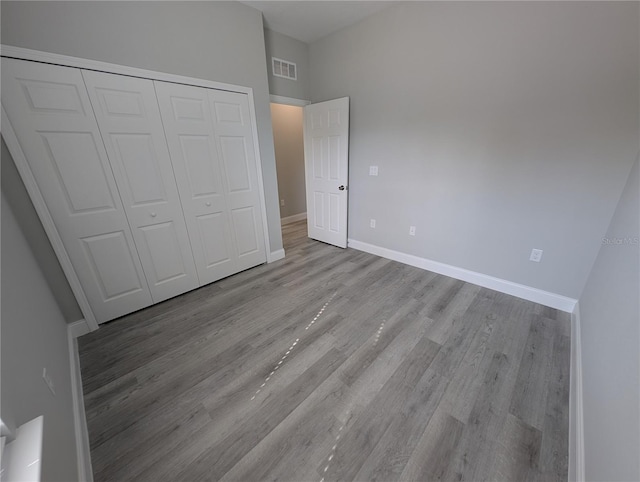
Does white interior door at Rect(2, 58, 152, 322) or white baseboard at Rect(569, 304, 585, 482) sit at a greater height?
white interior door at Rect(2, 58, 152, 322)

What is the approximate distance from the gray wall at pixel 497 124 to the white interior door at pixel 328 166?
193mm

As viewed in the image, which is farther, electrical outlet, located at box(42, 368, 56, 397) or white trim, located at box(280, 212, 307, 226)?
white trim, located at box(280, 212, 307, 226)

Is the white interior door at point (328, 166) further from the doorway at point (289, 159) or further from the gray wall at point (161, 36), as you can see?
the doorway at point (289, 159)

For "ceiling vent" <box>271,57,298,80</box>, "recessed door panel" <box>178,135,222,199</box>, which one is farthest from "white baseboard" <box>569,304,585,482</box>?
"ceiling vent" <box>271,57,298,80</box>

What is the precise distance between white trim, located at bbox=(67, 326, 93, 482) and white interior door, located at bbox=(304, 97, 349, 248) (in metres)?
2.96

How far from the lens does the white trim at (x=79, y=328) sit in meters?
1.95

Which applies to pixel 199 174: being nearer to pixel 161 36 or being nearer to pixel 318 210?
pixel 161 36

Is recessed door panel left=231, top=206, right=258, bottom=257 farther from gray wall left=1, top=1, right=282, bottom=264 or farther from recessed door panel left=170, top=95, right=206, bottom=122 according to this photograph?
recessed door panel left=170, top=95, right=206, bottom=122

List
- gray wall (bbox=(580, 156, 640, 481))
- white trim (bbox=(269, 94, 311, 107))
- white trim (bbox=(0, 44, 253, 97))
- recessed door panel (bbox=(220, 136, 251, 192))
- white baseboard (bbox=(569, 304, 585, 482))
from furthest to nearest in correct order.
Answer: white trim (bbox=(269, 94, 311, 107))
recessed door panel (bbox=(220, 136, 251, 192))
white trim (bbox=(0, 44, 253, 97))
white baseboard (bbox=(569, 304, 585, 482))
gray wall (bbox=(580, 156, 640, 481))

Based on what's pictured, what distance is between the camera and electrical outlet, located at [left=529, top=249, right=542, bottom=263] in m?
2.21

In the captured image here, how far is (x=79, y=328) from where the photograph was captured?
A: 6.53ft

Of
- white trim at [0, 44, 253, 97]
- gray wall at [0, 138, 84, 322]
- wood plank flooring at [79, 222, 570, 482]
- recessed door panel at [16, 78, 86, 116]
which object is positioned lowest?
wood plank flooring at [79, 222, 570, 482]

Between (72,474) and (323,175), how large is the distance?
3371 millimetres

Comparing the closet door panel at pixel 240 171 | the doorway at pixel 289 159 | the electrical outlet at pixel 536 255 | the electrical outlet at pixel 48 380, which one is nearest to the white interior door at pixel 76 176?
the closet door panel at pixel 240 171
